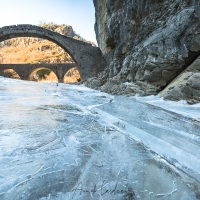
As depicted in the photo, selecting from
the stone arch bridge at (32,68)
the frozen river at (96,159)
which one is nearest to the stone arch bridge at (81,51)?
the stone arch bridge at (32,68)

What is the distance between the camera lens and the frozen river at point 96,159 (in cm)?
152

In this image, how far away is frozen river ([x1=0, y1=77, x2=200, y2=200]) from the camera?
5.00 feet

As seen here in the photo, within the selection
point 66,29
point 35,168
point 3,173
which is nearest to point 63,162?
point 35,168

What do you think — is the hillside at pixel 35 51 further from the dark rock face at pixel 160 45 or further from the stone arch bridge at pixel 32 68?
the dark rock face at pixel 160 45

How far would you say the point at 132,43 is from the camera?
10938 mm

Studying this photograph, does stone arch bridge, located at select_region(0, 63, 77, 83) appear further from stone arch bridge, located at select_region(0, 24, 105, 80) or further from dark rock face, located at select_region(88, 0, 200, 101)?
dark rock face, located at select_region(88, 0, 200, 101)

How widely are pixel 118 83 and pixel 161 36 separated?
2600 millimetres

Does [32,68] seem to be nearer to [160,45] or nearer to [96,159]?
[160,45]

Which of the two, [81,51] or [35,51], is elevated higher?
[35,51]

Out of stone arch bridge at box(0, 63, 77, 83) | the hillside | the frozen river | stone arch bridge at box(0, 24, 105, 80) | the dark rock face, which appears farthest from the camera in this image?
the hillside

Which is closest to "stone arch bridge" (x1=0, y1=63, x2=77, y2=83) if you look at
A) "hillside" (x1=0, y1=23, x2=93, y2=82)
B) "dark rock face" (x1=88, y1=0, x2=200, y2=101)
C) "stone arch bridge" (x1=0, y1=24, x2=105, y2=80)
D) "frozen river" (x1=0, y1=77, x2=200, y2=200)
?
"stone arch bridge" (x1=0, y1=24, x2=105, y2=80)

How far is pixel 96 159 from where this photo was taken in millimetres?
2059

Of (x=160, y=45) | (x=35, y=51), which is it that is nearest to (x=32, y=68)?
(x=35, y=51)

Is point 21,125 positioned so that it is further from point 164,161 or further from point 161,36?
point 161,36
